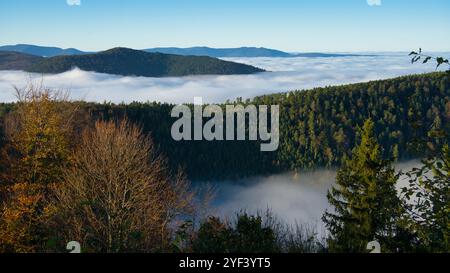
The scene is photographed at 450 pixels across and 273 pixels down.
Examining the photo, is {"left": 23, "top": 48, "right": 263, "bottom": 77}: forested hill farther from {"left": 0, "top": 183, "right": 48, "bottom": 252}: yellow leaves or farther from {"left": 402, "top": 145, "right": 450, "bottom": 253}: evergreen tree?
{"left": 402, "top": 145, "right": 450, "bottom": 253}: evergreen tree

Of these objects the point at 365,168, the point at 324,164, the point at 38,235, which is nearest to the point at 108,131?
the point at 38,235

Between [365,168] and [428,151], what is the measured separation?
14.8m

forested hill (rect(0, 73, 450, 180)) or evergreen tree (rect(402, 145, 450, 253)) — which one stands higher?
evergreen tree (rect(402, 145, 450, 253))

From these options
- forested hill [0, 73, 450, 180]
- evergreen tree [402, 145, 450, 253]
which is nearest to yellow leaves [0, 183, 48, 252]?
evergreen tree [402, 145, 450, 253]

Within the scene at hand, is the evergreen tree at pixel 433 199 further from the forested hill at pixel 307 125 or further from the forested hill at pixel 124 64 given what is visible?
the forested hill at pixel 307 125

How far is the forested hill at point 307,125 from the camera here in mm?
88250

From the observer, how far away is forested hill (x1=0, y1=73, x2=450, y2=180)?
8825 cm

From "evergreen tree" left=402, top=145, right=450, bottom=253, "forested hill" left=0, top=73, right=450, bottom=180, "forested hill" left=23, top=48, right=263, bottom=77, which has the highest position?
"forested hill" left=23, top=48, right=263, bottom=77

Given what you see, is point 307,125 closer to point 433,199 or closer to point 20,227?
point 20,227

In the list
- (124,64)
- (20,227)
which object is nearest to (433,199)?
(20,227)

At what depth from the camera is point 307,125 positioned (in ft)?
341

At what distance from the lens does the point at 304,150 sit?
3949 inches

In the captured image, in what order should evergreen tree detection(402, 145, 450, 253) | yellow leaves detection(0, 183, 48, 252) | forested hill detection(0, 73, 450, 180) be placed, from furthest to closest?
forested hill detection(0, 73, 450, 180)
yellow leaves detection(0, 183, 48, 252)
evergreen tree detection(402, 145, 450, 253)

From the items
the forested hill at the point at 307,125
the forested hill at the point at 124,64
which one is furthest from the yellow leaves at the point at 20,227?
the forested hill at the point at 307,125
